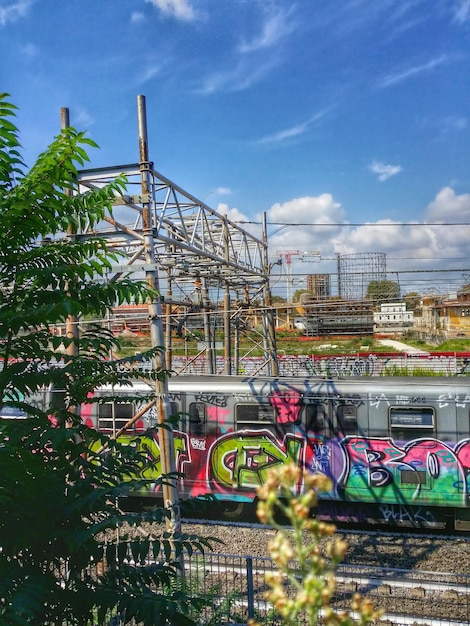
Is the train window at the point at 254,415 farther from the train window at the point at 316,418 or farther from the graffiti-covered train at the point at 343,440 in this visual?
the train window at the point at 316,418

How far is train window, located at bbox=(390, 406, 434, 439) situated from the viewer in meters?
8.94

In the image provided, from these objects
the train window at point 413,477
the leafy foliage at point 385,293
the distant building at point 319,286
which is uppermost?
the distant building at point 319,286

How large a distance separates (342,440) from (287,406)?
3.77 feet

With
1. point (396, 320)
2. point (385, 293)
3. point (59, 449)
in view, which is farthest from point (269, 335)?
point (396, 320)

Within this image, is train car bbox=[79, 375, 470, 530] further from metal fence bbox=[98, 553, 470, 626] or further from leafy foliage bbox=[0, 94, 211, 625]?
leafy foliage bbox=[0, 94, 211, 625]

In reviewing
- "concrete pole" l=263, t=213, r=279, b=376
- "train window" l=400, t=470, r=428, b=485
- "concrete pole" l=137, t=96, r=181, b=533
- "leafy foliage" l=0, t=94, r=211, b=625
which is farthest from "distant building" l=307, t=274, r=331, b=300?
"leafy foliage" l=0, t=94, r=211, b=625

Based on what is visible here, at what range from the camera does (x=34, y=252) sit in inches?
139

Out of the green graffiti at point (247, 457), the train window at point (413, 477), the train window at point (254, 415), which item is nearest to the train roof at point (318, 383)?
the train window at point (254, 415)

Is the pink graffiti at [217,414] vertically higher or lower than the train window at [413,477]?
higher

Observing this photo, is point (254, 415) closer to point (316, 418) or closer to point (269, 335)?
point (316, 418)

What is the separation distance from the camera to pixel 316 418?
9461mm

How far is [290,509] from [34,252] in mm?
2788

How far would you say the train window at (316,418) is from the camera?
942 cm

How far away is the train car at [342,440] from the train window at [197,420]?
0.06 feet
